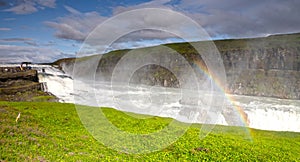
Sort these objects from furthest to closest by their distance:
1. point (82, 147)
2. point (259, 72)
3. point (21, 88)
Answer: point (259, 72)
point (21, 88)
point (82, 147)

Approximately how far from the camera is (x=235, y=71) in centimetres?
13875

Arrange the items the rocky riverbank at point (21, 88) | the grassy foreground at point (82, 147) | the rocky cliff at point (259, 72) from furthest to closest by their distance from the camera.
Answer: the rocky cliff at point (259, 72) → the rocky riverbank at point (21, 88) → the grassy foreground at point (82, 147)

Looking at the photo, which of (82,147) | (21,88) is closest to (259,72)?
(21,88)

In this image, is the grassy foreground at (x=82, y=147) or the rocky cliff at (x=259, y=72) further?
the rocky cliff at (x=259, y=72)

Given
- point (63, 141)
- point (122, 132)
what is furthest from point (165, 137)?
point (63, 141)

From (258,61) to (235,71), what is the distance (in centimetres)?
1459

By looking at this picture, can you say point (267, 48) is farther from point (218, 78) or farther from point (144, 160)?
point (144, 160)

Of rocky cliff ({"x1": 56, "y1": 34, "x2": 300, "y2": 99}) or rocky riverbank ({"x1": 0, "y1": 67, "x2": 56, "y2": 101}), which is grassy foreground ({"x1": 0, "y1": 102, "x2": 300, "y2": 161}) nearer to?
rocky riverbank ({"x1": 0, "y1": 67, "x2": 56, "y2": 101})

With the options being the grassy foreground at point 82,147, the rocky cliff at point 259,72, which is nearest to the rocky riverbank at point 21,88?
the grassy foreground at point 82,147

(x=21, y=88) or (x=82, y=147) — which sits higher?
(x=21, y=88)

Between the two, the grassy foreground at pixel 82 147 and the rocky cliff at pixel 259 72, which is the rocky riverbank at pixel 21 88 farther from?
the rocky cliff at pixel 259 72

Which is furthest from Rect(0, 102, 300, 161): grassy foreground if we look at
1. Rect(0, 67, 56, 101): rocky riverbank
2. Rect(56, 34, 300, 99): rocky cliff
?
Rect(56, 34, 300, 99): rocky cliff

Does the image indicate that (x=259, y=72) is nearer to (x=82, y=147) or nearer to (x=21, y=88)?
(x=21, y=88)

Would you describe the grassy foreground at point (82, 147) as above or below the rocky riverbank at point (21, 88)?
below
